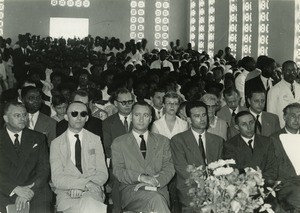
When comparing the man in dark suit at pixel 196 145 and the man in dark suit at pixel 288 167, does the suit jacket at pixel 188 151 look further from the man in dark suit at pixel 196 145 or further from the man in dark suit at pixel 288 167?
the man in dark suit at pixel 288 167

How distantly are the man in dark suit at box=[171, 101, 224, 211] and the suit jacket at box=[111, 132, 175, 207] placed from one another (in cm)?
10

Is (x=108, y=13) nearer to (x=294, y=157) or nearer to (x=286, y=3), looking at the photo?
(x=286, y=3)

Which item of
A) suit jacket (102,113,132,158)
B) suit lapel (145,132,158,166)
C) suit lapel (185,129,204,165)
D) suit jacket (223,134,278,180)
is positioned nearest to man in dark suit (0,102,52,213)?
suit lapel (145,132,158,166)

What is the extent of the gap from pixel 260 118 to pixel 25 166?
266cm

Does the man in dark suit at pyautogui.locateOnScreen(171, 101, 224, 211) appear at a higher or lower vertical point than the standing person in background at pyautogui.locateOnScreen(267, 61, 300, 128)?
lower

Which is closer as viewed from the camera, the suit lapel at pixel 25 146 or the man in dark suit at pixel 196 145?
the suit lapel at pixel 25 146

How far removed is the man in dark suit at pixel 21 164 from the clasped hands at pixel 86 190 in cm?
28

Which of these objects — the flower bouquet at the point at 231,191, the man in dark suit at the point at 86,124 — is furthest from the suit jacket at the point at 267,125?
the flower bouquet at the point at 231,191

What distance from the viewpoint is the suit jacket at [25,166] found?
452 cm

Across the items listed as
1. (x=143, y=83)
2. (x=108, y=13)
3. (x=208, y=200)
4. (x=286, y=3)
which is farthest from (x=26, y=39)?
(x=208, y=200)

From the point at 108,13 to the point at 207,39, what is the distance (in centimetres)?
637

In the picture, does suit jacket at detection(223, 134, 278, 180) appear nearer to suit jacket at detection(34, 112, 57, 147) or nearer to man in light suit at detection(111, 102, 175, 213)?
man in light suit at detection(111, 102, 175, 213)

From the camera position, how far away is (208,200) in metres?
3.19

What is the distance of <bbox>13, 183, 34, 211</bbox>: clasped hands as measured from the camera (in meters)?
4.38
